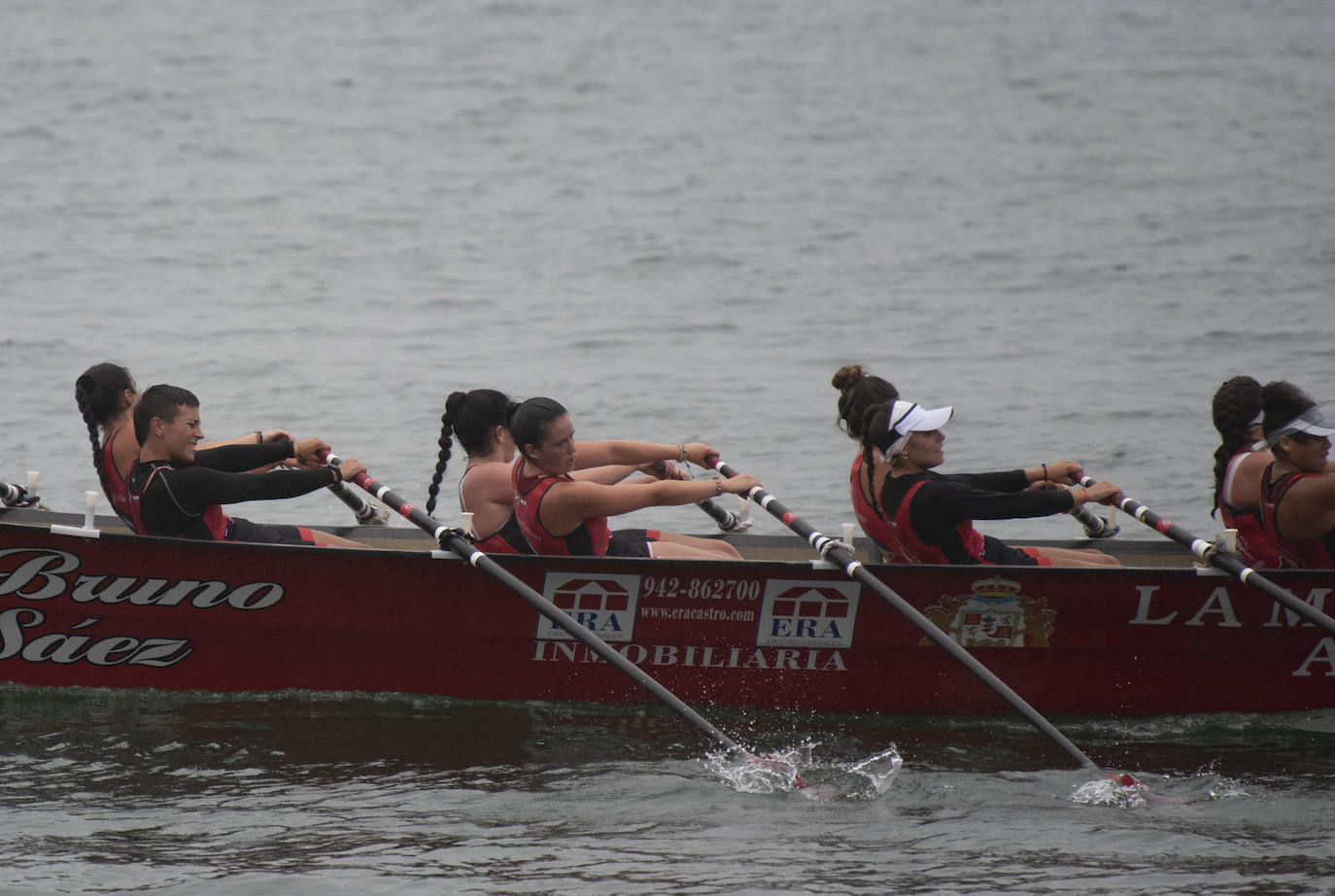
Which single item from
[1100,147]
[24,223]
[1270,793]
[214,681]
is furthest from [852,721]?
[1100,147]

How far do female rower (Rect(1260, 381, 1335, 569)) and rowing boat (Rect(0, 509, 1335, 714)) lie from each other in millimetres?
231

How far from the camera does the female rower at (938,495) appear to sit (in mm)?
7520

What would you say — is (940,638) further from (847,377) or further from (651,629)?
(847,377)

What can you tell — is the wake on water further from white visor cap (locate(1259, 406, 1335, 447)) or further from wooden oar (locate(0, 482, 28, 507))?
wooden oar (locate(0, 482, 28, 507))

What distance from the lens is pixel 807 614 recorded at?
7.98m

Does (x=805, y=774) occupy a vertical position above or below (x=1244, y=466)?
below

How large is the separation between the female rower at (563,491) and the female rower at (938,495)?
26.9 inches

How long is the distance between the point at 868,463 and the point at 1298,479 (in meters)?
1.99

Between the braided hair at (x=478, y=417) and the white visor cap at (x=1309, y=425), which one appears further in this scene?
the braided hair at (x=478, y=417)

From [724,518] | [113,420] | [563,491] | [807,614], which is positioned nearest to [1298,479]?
[807,614]

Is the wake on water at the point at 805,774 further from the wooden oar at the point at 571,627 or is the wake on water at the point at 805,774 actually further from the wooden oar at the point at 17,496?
the wooden oar at the point at 17,496

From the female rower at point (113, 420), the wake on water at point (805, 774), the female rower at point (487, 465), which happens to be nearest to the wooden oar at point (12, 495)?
the female rower at point (113, 420)

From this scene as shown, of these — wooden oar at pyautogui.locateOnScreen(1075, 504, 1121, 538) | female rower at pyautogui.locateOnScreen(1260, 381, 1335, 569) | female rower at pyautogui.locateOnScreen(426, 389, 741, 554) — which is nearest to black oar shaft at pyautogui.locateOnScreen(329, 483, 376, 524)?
female rower at pyautogui.locateOnScreen(426, 389, 741, 554)

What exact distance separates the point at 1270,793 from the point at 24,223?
2202 centimetres
